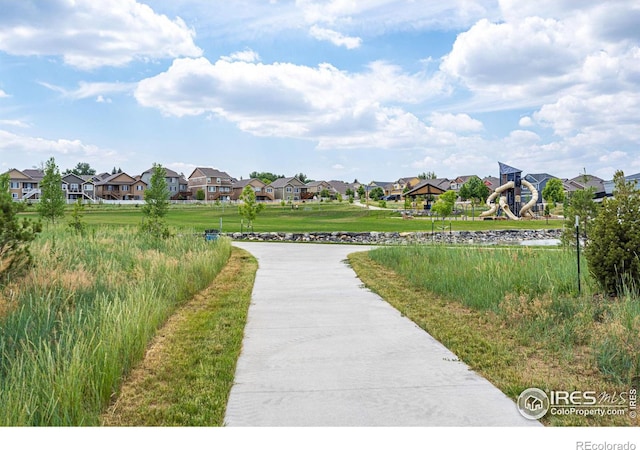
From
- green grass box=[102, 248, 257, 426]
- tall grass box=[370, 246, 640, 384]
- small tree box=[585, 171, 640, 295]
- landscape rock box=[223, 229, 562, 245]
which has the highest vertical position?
small tree box=[585, 171, 640, 295]

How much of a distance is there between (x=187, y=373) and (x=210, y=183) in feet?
281

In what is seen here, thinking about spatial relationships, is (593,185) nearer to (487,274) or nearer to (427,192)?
(487,274)

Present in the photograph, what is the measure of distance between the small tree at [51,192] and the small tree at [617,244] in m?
14.6

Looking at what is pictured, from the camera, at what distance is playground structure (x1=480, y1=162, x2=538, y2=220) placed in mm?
50344

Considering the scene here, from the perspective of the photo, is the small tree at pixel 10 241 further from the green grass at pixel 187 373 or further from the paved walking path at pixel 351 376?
the paved walking path at pixel 351 376

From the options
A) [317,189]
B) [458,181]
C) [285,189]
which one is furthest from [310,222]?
[317,189]

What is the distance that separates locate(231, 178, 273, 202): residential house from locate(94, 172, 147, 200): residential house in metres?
18.9

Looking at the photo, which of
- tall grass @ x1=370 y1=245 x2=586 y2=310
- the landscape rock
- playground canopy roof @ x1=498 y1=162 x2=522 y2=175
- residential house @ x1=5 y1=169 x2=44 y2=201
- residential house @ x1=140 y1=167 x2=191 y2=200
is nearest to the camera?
tall grass @ x1=370 y1=245 x2=586 y2=310

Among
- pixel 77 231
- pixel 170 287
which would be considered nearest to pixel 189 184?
pixel 77 231

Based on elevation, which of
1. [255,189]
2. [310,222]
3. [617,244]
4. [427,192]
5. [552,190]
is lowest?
[310,222]

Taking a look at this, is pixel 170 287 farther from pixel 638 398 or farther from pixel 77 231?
pixel 77 231

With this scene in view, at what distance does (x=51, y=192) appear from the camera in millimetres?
16703

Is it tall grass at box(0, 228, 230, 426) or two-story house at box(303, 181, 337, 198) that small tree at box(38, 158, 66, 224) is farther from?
two-story house at box(303, 181, 337, 198)

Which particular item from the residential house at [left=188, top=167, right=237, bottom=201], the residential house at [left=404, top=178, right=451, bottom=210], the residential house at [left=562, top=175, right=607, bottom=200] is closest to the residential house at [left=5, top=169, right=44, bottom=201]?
the residential house at [left=188, top=167, right=237, bottom=201]
